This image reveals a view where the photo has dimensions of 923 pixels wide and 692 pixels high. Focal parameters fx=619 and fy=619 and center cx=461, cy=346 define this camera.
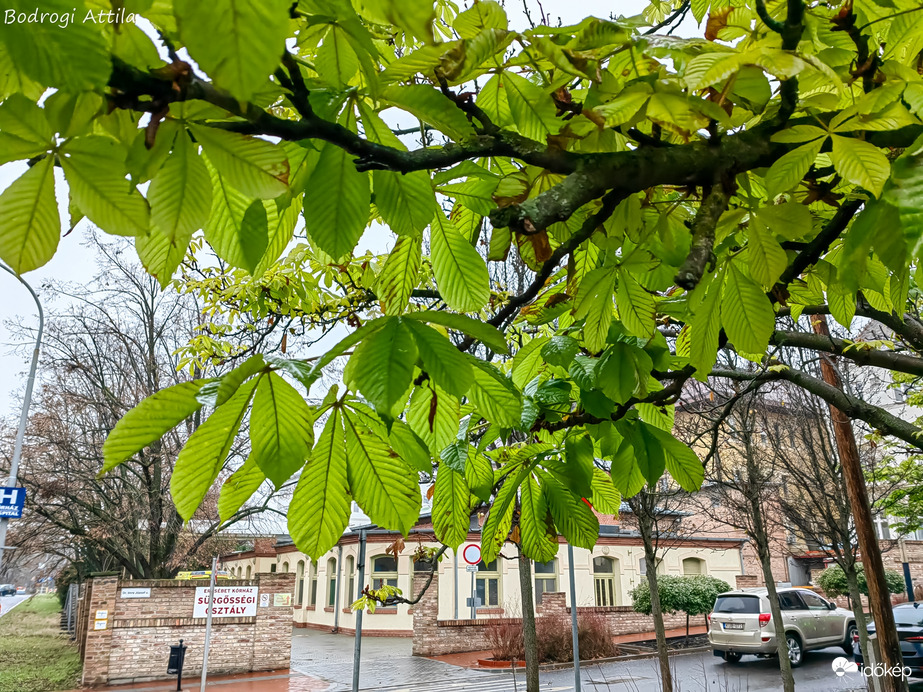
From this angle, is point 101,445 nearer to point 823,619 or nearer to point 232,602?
point 232,602

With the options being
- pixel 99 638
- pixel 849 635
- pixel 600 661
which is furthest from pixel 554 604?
pixel 99 638

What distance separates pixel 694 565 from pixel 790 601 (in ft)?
34.9

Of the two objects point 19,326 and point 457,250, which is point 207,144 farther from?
point 19,326

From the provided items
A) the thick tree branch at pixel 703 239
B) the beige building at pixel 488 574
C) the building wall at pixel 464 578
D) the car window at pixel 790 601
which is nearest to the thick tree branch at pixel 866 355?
the thick tree branch at pixel 703 239

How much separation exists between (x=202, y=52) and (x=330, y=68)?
0.54 meters

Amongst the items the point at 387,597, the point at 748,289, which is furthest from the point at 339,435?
the point at 387,597

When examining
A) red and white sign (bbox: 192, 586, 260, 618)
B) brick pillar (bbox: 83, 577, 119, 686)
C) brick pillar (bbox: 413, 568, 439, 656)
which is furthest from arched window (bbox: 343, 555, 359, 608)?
red and white sign (bbox: 192, 586, 260, 618)

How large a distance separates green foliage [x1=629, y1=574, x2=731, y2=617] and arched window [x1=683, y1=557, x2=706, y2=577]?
4233 millimetres

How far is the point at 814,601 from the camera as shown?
15359 mm

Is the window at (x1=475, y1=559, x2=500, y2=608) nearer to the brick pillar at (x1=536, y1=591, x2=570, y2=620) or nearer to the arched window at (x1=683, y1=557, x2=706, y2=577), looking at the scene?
the brick pillar at (x1=536, y1=591, x2=570, y2=620)

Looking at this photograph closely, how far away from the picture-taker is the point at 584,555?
22.8 m

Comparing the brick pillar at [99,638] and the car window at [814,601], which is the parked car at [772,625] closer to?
the car window at [814,601]

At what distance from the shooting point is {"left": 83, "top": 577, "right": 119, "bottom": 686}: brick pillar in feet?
43.2

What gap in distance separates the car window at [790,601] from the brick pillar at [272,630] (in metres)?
11.9
